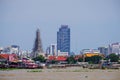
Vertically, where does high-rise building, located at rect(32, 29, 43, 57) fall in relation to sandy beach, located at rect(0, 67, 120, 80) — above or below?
above

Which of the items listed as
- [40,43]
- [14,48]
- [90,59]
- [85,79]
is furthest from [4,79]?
[14,48]

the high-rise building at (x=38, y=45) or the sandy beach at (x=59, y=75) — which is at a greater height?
the high-rise building at (x=38, y=45)

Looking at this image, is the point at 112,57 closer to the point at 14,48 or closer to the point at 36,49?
the point at 36,49

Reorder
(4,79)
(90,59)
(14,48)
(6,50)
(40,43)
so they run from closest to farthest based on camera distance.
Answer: (4,79) → (90,59) → (40,43) → (6,50) → (14,48)

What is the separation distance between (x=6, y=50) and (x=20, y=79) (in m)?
161

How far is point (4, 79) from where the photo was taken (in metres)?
26.0

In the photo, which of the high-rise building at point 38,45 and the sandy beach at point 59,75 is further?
the high-rise building at point 38,45

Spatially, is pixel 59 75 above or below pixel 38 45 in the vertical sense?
below

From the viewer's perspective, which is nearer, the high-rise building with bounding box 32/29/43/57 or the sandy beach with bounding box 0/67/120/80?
the sandy beach with bounding box 0/67/120/80

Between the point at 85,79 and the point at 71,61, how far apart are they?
256 feet

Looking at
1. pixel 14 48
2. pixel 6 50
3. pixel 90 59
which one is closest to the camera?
pixel 90 59

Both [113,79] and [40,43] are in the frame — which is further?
[40,43]

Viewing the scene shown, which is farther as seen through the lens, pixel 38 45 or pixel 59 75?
pixel 38 45

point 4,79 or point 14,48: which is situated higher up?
point 14,48
